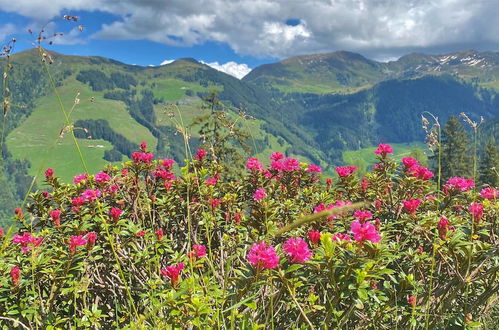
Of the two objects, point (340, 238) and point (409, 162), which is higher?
point (409, 162)

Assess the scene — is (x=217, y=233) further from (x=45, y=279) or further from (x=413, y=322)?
(x=413, y=322)

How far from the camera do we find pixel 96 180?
564 centimetres

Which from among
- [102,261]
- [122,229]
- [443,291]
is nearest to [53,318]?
[102,261]

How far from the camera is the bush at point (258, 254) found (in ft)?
9.61

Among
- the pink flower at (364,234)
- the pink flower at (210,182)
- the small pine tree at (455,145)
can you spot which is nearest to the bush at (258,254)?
the pink flower at (364,234)

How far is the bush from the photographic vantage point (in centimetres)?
293

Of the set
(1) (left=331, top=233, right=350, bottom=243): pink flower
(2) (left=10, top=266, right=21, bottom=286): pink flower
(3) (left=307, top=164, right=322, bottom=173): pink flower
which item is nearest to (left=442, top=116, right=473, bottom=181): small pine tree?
(3) (left=307, top=164, right=322, bottom=173): pink flower

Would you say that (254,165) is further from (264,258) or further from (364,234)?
(264,258)

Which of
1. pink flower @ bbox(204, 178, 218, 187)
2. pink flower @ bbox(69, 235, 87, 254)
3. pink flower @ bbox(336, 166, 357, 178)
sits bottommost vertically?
pink flower @ bbox(69, 235, 87, 254)

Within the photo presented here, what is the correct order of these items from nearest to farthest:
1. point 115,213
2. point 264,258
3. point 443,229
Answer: point 264,258 < point 443,229 < point 115,213

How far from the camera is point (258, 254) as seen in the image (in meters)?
2.73

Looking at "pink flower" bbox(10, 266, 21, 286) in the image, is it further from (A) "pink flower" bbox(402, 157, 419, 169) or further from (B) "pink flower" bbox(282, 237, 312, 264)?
(A) "pink flower" bbox(402, 157, 419, 169)

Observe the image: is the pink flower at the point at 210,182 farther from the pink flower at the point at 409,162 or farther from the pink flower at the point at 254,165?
the pink flower at the point at 409,162

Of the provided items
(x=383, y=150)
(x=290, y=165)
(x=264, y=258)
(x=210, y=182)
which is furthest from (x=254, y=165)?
(x=264, y=258)
